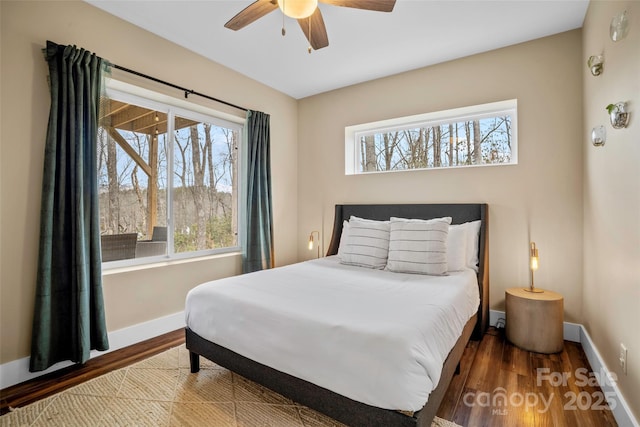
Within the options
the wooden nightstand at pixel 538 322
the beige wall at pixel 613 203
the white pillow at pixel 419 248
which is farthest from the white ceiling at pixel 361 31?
the wooden nightstand at pixel 538 322

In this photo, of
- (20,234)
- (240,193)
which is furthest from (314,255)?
(20,234)

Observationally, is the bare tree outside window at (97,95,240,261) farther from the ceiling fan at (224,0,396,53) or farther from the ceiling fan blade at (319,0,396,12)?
the ceiling fan blade at (319,0,396,12)

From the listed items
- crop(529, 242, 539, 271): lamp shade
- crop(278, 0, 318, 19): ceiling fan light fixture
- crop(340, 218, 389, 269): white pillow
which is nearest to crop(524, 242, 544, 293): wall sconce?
crop(529, 242, 539, 271): lamp shade

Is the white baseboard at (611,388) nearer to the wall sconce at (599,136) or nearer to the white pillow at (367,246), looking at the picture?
the wall sconce at (599,136)

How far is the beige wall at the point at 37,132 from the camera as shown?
1.98 meters

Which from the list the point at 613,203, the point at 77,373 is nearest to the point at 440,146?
the point at 613,203

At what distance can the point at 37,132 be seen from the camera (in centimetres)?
209

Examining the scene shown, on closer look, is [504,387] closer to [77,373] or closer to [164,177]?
[77,373]

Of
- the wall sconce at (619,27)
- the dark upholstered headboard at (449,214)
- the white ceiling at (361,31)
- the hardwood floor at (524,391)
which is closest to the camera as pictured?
the wall sconce at (619,27)

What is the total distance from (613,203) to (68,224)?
11.7ft

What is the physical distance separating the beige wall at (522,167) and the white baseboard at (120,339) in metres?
2.55

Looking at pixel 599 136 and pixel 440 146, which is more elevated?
pixel 440 146

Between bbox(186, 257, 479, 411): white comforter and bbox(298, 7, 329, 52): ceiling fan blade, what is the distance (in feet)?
5.98

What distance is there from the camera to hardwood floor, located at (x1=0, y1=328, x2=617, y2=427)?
170 centimetres
